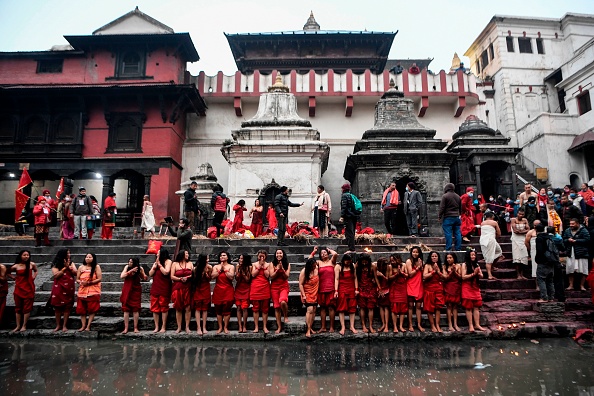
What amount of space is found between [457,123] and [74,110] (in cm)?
2036

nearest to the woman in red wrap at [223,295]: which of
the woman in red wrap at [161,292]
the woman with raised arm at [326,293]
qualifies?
the woman in red wrap at [161,292]

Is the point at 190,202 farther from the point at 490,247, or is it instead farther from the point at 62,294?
the point at 490,247

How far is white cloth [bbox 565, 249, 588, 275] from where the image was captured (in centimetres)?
703

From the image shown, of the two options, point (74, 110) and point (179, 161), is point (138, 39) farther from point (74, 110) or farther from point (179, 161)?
point (179, 161)

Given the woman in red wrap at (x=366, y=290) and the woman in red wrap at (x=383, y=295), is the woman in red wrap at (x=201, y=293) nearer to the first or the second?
the woman in red wrap at (x=366, y=290)

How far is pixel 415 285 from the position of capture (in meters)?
6.05

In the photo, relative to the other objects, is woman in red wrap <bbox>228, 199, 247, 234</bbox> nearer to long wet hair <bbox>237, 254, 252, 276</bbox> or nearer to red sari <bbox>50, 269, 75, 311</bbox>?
long wet hair <bbox>237, 254, 252, 276</bbox>

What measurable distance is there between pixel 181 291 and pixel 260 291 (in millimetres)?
1265

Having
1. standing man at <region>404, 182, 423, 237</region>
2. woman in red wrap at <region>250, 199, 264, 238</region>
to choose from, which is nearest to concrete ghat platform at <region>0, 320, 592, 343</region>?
standing man at <region>404, 182, 423, 237</region>

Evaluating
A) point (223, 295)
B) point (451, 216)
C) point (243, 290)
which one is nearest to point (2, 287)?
point (223, 295)

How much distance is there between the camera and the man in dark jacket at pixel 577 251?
23.1ft

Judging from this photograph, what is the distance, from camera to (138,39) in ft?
62.5

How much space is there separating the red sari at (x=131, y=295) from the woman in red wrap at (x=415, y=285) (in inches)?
172

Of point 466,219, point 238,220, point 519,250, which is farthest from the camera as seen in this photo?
point 238,220
